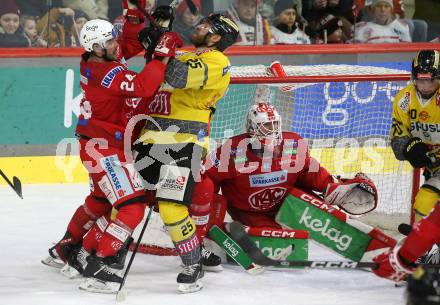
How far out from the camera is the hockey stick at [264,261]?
5.01 meters

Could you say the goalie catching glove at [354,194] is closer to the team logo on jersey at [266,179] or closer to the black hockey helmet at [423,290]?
the team logo on jersey at [266,179]

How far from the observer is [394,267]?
4.71m

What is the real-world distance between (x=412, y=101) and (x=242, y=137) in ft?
3.03

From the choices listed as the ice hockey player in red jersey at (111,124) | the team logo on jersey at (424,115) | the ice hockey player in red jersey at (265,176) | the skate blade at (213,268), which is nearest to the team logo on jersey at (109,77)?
the ice hockey player in red jersey at (111,124)

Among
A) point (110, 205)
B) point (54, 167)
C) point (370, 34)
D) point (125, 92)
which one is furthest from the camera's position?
point (370, 34)

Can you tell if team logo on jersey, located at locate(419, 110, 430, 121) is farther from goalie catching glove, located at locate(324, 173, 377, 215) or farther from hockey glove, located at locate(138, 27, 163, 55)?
hockey glove, located at locate(138, 27, 163, 55)

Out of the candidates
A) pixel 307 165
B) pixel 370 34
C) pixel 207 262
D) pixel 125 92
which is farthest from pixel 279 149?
pixel 370 34

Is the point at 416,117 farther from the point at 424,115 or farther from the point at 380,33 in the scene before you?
the point at 380,33

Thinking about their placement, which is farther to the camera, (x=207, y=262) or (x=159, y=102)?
(x=207, y=262)

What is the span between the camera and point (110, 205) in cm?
549

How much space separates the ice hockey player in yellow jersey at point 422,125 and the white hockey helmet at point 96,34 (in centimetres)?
156

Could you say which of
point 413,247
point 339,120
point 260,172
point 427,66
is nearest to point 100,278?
point 260,172

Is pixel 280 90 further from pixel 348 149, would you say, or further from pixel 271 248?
pixel 271 248

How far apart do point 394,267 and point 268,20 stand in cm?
373
